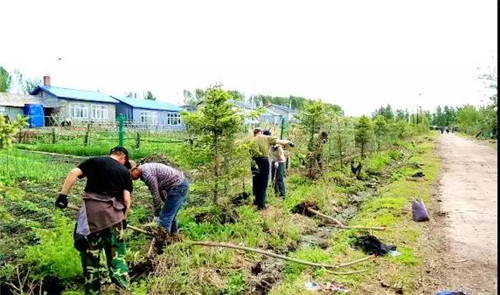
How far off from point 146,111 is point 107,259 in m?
44.9

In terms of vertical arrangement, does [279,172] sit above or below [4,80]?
below

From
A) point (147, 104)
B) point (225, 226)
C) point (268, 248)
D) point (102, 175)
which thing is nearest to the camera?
point (102, 175)

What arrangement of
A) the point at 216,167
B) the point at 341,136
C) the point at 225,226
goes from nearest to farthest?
the point at 225,226 → the point at 216,167 → the point at 341,136

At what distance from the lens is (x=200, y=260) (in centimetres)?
589

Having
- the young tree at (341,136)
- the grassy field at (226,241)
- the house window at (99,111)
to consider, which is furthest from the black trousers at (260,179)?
the house window at (99,111)

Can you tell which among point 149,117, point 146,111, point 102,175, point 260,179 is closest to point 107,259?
point 102,175

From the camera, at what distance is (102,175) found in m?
4.70

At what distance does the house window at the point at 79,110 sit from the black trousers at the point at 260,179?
115ft

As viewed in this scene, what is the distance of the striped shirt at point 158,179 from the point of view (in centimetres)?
588

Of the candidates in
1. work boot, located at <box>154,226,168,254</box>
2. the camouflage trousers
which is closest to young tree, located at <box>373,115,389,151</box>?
work boot, located at <box>154,226,168,254</box>

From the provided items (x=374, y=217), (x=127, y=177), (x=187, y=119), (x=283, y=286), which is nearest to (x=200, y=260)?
(x=283, y=286)

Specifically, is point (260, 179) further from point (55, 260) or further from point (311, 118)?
point (55, 260)

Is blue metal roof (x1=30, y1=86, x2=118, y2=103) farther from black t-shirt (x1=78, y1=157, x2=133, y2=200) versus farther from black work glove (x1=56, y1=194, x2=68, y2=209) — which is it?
black t-shirt (x1=78, y1=157, x2=133, y2=200)

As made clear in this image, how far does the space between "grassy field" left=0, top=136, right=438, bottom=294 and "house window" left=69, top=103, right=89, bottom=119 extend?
30.6m
